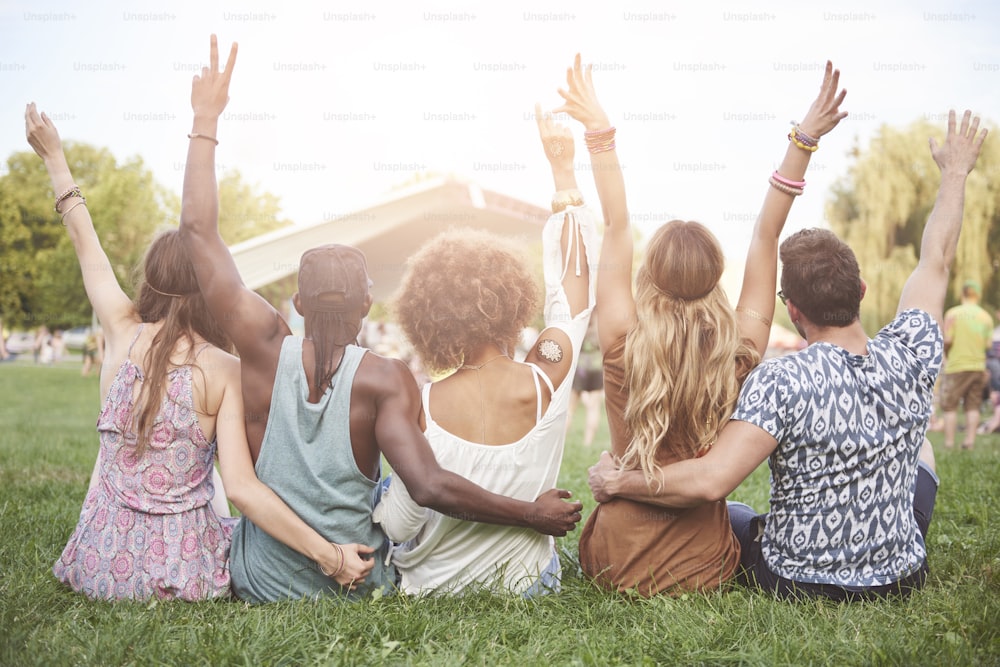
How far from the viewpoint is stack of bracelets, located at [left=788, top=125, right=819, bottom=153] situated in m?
3.03

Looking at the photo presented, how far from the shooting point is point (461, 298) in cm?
294

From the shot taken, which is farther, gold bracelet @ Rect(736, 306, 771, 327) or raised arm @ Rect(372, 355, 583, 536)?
gold bracelet @ Rect(736, 306, 771, 327)

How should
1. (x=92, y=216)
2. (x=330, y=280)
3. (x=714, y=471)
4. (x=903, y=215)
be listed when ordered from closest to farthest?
(x=714, y=471)
(x=330, y=280)
(x=903, y=215)
(x=92, y=216)

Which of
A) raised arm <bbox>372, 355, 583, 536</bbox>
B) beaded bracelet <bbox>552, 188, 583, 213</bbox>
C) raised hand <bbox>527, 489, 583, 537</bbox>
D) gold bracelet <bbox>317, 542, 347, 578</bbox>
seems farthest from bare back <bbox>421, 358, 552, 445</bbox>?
beaded bracelet <bbox>552, 188, 583, 213</bbox>

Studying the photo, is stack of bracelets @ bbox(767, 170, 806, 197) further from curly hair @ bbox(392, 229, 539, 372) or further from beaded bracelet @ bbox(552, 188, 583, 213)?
curly hair @ bbox(392, 229, 539, 372)

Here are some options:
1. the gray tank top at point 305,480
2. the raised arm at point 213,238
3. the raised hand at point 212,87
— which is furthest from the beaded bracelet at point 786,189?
the raised hand at point 212,87

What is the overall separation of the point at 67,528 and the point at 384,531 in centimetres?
216

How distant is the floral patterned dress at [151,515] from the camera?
295cm

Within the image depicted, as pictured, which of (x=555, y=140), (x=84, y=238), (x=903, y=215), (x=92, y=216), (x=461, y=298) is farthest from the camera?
(x=92, y=216)

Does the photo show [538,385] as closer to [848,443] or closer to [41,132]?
[848,443]

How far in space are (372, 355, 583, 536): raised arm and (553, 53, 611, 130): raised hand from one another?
1270 mm

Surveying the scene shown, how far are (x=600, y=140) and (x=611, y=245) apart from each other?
1.48ft

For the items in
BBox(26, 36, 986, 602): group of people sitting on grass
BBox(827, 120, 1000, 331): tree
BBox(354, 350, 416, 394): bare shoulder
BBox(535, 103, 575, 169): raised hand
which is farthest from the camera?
BBox(827, 120, 1000, 331): tree

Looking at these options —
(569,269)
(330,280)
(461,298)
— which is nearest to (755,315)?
(569,269)
